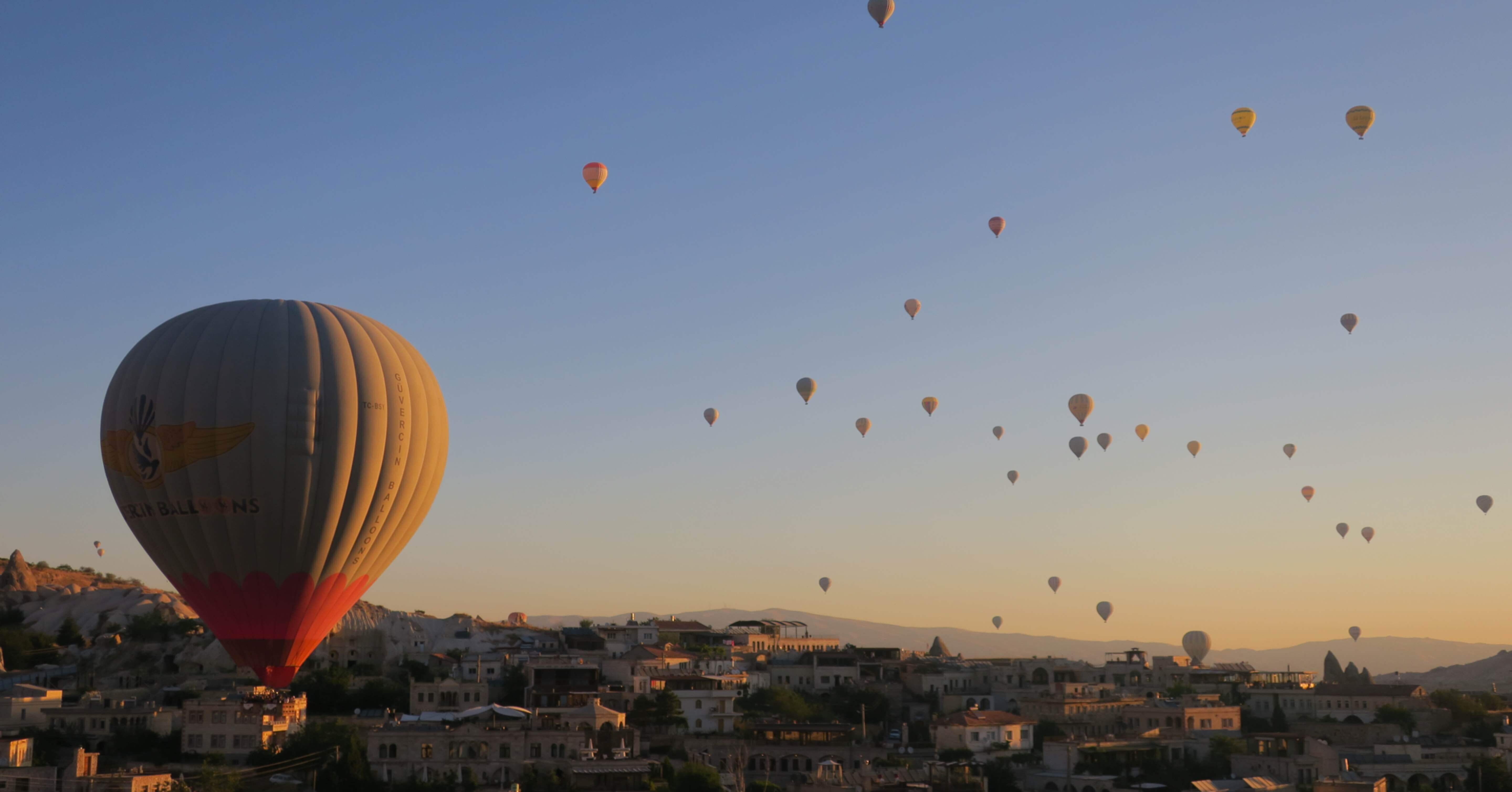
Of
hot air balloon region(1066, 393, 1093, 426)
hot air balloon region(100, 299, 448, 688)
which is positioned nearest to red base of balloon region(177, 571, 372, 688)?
hot air balloon region(100, 299, 448, 688)

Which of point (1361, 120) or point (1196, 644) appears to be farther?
point (1196, 644)

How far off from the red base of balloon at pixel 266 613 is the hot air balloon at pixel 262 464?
0.04 meters

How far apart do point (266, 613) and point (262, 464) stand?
188 inches

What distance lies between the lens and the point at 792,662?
258 feet

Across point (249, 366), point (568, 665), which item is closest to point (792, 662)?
Answer: point (568, 665)

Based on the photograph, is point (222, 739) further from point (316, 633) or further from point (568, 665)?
point (568, 665)

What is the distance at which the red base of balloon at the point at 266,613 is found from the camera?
47969mm

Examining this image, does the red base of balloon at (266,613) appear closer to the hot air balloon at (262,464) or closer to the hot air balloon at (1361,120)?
the hot air balloon at (262,464)

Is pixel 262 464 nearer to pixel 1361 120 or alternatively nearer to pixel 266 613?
pixel 266 613

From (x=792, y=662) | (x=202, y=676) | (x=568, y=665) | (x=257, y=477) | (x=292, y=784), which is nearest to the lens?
(x=257, y=477)

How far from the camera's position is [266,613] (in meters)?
48.2

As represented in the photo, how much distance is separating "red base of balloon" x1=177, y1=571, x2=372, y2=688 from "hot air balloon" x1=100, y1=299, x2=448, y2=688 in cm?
4

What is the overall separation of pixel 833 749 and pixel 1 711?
31834 millimetres

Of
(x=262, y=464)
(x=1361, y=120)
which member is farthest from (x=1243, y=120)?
A: (x=262, y=464)
